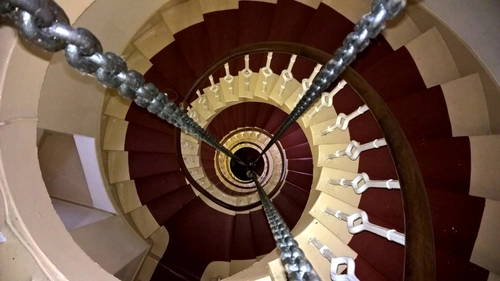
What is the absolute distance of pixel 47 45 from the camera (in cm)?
99

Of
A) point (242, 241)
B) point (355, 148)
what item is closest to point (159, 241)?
point (242, 241)

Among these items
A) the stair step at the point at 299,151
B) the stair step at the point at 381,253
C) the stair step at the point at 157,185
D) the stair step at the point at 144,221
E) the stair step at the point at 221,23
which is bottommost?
the stair step at the point at 144,221

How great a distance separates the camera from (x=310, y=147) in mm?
4293

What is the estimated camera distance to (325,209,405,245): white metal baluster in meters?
2.04

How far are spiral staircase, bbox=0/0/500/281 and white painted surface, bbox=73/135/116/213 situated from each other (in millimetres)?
376

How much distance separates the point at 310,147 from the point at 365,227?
2035 mm

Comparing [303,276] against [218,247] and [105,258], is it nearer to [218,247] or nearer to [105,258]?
[105,258]

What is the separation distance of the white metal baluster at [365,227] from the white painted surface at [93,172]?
257cm

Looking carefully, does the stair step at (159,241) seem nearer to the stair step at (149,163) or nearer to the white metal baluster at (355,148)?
the stair step at (149,163)

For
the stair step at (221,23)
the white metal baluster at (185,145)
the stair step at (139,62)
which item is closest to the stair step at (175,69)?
the stair step at (139,62)

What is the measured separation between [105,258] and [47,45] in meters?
3.24

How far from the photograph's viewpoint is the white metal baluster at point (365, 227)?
2045mm

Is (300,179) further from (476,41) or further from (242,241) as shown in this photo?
(476,41)

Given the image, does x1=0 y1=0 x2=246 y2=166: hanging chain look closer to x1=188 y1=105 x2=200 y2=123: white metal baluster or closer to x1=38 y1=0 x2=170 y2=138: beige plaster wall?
x1=38 y1=0 x2=170 y2=138: beige plaster wall
